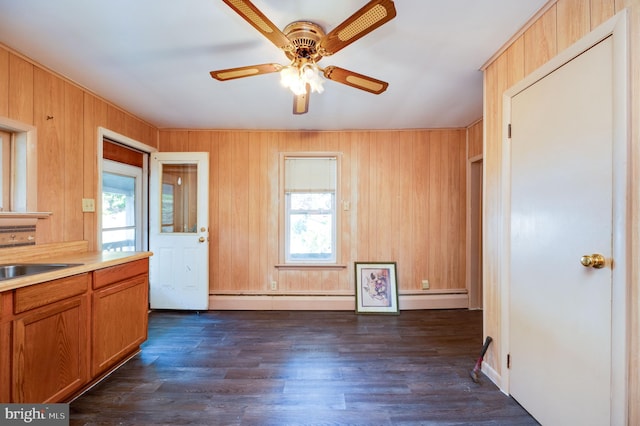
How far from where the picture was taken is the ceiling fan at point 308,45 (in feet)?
3.85

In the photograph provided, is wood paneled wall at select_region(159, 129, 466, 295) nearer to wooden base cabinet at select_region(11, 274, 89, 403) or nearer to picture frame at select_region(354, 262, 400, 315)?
picture frame at select_region(354, 262, 400, 315)

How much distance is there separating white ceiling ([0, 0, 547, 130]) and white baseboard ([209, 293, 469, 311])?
7.39ft

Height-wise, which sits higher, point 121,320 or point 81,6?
point 81,6

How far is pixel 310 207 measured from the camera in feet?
11.5

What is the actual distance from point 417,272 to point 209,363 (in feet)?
→ 8.41

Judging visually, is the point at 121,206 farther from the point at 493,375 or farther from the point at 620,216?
the point at 620,216

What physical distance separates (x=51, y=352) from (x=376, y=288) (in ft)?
9.61

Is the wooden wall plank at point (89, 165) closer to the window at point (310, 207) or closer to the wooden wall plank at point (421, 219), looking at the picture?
the window at point (310, 207)

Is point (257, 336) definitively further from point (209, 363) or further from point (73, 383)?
point (73, 383)

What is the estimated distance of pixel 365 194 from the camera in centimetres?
346

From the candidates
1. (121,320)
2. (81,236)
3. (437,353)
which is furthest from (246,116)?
(437,353)

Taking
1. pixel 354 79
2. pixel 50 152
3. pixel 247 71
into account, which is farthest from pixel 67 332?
pixel 354 79

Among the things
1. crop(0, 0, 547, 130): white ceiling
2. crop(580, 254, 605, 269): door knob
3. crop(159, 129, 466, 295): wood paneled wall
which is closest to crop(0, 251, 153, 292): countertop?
crop(159, 129, 466, 295): wood paneled wall

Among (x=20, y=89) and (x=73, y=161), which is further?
(x=73, y=161)
